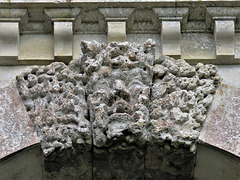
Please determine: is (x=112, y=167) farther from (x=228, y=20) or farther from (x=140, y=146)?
(x=228, y=20)

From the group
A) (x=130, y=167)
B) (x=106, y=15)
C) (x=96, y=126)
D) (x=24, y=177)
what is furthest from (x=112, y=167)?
(x=106, y=15)

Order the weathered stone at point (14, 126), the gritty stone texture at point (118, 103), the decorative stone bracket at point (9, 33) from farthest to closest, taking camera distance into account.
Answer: the decorative stone bracket at point (9, 33) < the weathered stone at point (14, 126) < the gritty stone texture at point (118, 103)

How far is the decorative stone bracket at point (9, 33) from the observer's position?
3.89 m

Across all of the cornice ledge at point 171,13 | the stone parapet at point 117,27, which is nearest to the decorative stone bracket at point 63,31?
the stone parapet at point 117,27

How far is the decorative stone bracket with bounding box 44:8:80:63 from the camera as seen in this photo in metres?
3.90

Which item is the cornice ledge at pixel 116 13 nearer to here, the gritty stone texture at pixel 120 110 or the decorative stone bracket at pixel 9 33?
the gritty stone texture at pixel 120 110

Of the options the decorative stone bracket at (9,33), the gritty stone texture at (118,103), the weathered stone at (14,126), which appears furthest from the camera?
the decorative stone bracket at (9,33)

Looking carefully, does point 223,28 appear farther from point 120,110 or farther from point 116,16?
point 120,110


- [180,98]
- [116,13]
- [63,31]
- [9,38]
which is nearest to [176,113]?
[180,98]

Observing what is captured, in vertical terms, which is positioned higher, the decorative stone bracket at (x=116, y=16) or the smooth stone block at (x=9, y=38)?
the decorative stone bracket at (x=116, y=16)

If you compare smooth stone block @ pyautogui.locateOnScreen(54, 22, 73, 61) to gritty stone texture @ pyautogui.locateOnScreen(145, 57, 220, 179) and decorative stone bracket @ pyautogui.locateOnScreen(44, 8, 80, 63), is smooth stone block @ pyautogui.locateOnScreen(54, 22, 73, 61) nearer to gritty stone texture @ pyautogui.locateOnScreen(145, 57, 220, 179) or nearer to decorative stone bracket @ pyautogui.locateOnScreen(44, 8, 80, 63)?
decorative stone bracket @ pyautogui.locateOnScreen(44, 8, 80, 63)

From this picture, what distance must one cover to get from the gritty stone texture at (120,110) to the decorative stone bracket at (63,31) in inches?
4.1

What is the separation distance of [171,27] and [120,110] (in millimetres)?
790

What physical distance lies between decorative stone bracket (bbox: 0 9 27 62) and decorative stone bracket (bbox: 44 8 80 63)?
20 centimetres
